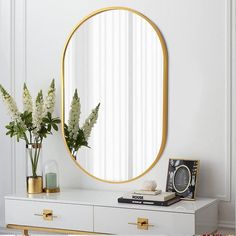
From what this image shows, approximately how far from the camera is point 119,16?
3.77 m

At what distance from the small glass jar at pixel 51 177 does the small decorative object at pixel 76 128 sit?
0.52 feet

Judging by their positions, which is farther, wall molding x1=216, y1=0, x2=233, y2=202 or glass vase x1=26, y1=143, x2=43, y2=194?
glass vase x1=26, y1=143, x2=43, y2=194

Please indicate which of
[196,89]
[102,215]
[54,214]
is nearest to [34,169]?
[54,214]

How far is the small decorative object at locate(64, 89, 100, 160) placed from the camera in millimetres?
3807

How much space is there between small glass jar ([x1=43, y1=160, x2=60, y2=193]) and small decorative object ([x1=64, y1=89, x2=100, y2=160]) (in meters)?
0.16

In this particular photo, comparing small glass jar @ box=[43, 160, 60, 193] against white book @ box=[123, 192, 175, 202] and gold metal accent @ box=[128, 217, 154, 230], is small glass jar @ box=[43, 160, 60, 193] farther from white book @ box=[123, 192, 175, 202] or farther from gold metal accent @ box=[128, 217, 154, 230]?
gold metal accent @ box=[128, 217, 154, 230]

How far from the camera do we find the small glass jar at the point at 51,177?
12.4 ft

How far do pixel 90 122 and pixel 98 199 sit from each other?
1.81 feet

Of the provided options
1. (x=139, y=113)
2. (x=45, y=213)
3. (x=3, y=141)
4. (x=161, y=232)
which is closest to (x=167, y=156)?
(x=139, y=113)

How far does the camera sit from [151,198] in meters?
3.31

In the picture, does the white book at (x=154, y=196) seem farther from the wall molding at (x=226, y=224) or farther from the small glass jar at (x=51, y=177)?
the small glass jar at (x=51, y=177)

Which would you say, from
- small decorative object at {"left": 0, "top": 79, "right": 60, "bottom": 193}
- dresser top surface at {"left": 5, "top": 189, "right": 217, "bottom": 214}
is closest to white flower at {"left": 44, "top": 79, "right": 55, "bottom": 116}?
small decorative object at {"left": 0, "top": 79, "right": 60, "bottom": 193}

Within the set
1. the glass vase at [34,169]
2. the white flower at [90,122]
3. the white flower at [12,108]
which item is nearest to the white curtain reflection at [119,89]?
the white flower at [90,122]

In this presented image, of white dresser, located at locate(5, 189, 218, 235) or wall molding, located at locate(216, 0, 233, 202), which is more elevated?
wall molding, located at locate(216, 0, 233, 202)
